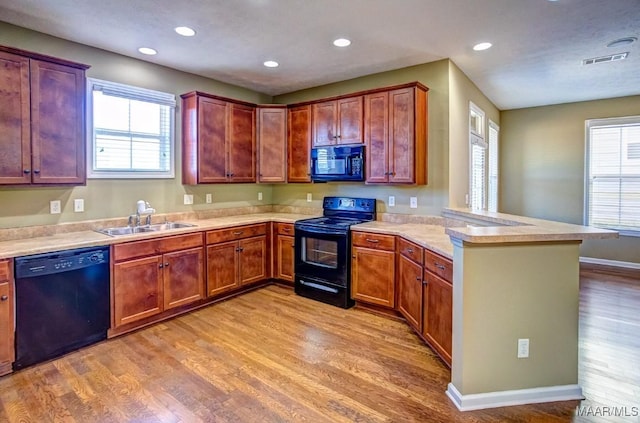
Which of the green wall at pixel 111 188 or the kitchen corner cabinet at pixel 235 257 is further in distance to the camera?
the kitchen corner cabinet at pixel 235 257

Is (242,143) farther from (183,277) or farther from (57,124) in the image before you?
(57,124)

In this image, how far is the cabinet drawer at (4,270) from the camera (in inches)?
98.9

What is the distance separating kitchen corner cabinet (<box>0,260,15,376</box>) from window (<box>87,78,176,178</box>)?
4.24 ft

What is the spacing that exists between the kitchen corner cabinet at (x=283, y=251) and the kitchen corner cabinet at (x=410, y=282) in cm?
151

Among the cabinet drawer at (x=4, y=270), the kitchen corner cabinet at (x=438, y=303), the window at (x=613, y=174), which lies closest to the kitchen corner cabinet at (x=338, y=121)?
the kitchen corner cabinet at (x=438, y=303)

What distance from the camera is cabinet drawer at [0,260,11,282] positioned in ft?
8.24

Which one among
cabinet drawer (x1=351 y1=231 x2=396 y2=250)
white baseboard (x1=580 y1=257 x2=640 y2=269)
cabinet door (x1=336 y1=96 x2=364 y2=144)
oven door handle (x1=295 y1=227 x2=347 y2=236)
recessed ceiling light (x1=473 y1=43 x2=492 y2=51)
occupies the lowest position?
white baseboard (x1=580 y1=257 x2=640 y2=269)

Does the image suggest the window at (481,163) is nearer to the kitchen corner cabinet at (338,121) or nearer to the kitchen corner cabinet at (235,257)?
the kitchen corner cabinet at (338,121)

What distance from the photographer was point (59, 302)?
9.22 feet

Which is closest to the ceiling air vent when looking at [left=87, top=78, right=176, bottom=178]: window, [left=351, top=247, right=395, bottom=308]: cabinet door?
[left=351, top=247, right=395, bottom=308]: cabinet door

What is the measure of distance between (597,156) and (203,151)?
617 cm

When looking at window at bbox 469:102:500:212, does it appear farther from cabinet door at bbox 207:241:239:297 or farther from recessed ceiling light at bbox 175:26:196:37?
recessed ceiling light at bbox 175:26:196:37

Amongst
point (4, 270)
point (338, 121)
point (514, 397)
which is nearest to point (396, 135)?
point (338, 121)

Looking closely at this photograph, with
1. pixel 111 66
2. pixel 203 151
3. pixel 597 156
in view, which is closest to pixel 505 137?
pixel 597 156
